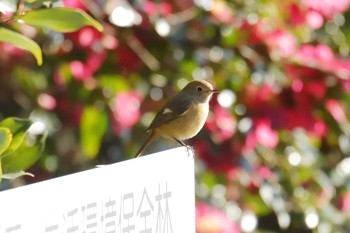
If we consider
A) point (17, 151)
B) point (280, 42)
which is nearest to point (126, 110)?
point (280, 42)

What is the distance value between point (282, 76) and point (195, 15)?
32 centimetres

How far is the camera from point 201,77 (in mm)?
3244

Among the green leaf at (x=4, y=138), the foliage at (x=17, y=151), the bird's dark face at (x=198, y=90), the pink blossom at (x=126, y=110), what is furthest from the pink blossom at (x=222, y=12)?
the green leaf at (x=4, y=138)

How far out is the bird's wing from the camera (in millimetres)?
2586

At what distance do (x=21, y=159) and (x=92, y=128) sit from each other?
1.83 metres

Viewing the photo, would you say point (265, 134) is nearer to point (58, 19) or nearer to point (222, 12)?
point (222, 12)

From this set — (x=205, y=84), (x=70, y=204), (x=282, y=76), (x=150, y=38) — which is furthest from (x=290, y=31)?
(x=70, y=204)

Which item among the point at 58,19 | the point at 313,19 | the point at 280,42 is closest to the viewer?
the point at 58,19

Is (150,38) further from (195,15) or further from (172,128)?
A: (172,128)

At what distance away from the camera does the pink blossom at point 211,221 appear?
322cm

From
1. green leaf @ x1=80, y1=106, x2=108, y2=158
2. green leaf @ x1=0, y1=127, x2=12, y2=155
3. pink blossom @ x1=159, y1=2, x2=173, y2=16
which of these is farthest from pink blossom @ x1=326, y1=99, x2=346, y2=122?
green leaf @ x1=0, y1=127, x2=12, y2=155

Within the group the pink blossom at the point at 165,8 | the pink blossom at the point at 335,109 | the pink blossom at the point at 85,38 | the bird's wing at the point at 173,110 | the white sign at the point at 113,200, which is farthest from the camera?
the pink blossom at the point at 335,109

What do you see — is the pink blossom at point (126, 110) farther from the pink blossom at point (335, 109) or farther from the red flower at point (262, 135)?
the pink blossom at point (335, 109)

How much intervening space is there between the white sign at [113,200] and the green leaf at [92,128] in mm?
1678
